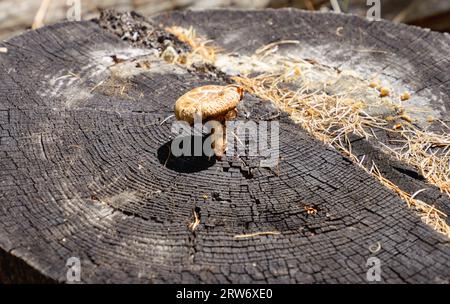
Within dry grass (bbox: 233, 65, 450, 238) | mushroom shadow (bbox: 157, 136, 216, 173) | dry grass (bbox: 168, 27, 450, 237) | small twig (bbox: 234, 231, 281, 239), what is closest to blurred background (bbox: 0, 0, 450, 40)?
dry grass (bbox: 168, 27, 450, 237)

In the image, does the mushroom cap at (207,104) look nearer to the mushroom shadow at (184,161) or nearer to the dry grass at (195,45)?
the mushroom shadow at (184,161)

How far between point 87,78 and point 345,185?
1.74 meters

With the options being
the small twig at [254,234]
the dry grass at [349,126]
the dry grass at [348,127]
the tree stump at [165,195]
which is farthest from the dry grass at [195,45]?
the small twig at [254,234]

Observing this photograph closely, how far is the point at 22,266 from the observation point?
2.36m

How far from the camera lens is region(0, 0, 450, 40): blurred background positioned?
535 cm

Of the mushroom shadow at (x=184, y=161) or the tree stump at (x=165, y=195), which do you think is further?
the mushroom shadow at (x=184, y=161)

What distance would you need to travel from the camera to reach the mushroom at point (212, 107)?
2.70m

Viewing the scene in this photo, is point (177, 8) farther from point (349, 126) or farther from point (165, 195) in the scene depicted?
point (165, 195)

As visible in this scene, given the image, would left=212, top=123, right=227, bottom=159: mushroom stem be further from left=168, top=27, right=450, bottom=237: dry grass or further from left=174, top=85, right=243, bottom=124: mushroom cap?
left=168, top=27, right=450, bottom=237: dry grass

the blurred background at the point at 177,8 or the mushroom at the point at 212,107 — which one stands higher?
the blurred background at the point at 177,8

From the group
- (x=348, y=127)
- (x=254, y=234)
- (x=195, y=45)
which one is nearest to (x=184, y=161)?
(x=254, y=234)

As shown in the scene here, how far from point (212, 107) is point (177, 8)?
3569 mm
